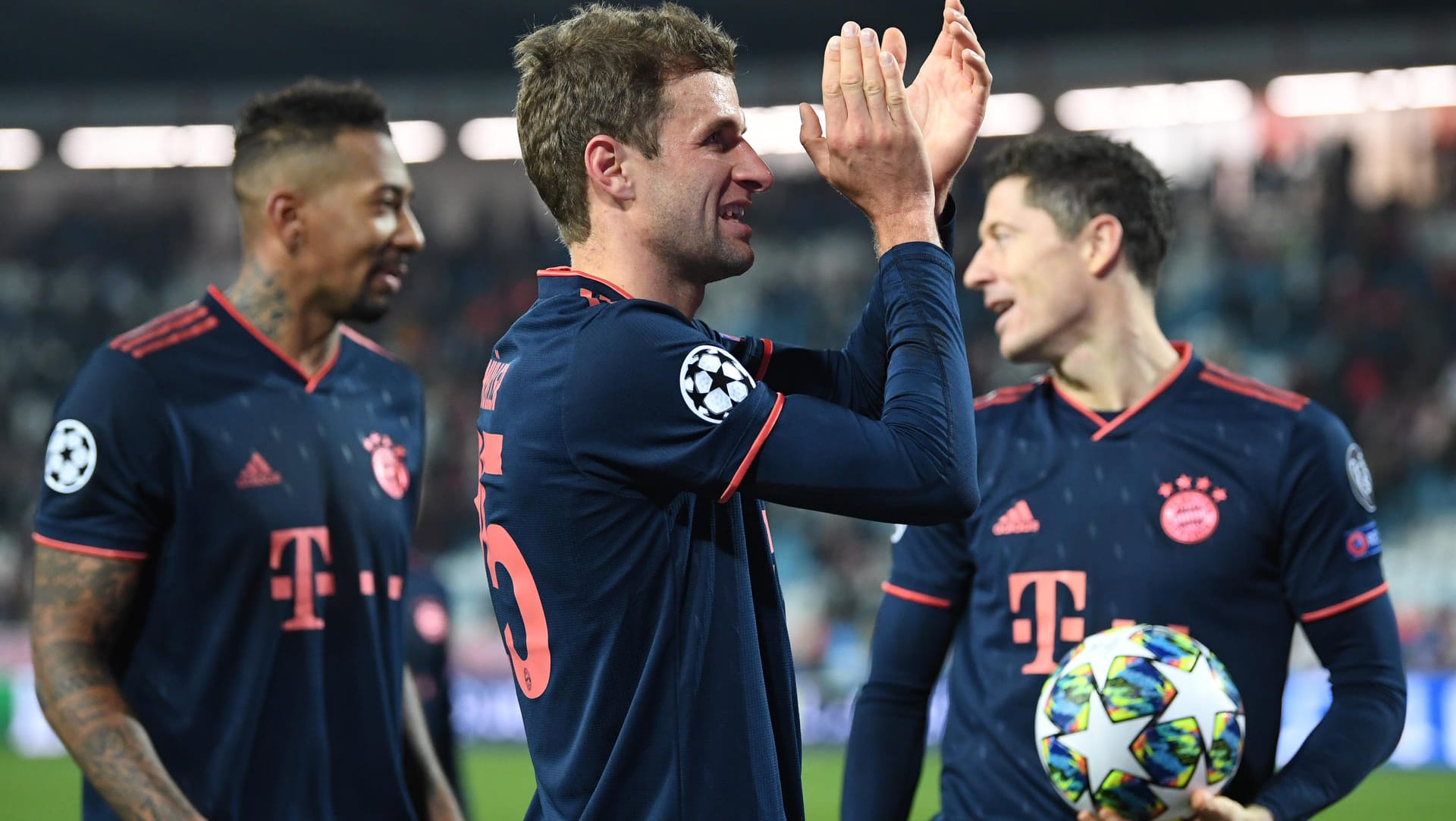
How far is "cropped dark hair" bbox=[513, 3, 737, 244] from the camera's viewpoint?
2.70 meters

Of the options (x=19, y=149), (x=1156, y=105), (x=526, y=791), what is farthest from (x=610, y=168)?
(x=19, y=149)

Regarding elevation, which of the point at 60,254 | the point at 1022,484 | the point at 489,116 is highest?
the point at 489,116

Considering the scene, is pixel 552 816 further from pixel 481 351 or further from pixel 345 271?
pixel 481 351

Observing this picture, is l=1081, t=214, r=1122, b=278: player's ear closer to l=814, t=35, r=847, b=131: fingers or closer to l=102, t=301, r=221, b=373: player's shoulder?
l=814, t=35, r=847, b=131: fingers

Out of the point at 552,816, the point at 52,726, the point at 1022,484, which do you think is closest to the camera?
the point at 552,816

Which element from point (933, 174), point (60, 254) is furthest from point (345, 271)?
point (60, 254)

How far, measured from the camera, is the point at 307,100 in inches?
169

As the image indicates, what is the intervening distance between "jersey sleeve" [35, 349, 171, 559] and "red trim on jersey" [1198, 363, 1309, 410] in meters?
2.70

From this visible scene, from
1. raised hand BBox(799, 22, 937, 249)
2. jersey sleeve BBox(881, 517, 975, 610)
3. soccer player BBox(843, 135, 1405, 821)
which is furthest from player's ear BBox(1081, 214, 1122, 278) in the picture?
raised hand BBox(799, 22, 937, 249)

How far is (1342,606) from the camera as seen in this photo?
11.7 feet

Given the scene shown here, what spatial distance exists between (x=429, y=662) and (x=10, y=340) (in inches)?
713

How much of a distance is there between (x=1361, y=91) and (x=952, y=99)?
20186 mm

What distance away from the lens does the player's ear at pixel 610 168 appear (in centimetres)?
270

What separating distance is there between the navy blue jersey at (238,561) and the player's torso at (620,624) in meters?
1.22
